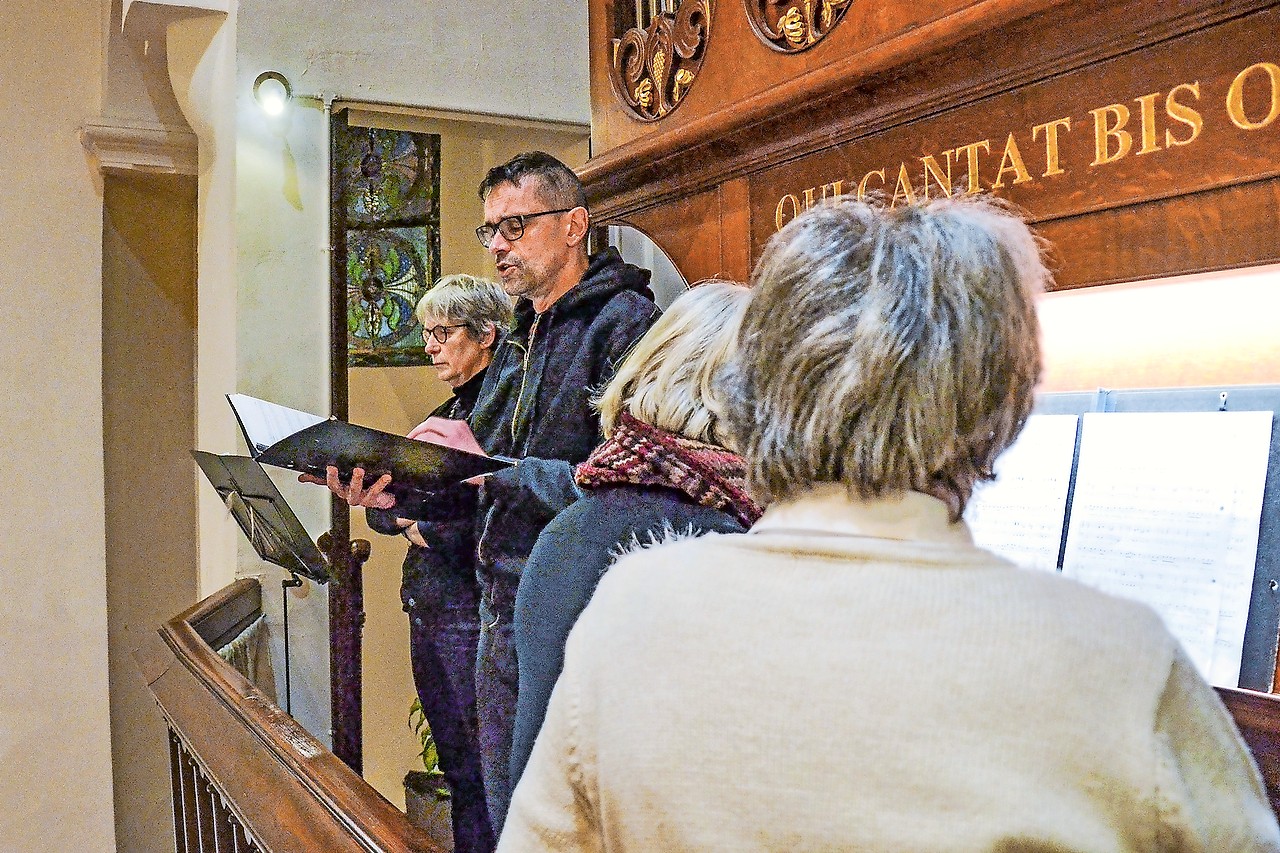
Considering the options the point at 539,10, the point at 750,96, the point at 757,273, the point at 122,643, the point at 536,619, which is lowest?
the point at 122,643

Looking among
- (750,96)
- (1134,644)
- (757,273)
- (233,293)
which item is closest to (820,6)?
(750,96)

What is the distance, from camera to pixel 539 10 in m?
4.21

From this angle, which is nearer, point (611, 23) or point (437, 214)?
point (611, 23)

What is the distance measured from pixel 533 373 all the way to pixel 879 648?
150 centimetres

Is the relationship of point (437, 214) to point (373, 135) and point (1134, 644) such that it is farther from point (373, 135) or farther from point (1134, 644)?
point (1134, 644)

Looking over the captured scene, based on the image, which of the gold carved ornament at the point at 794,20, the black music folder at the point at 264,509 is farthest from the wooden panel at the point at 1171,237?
the black music folder at the point at 264,509

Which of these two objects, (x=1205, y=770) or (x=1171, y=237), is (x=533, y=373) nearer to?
(x=1171, y=237)

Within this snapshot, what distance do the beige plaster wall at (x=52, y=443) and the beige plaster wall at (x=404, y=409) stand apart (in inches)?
39.8

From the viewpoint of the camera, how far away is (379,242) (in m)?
4.09

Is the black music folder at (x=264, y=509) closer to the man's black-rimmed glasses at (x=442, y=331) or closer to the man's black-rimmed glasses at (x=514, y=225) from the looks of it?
the man's black-rimmed glasses at (x=442, y=331)

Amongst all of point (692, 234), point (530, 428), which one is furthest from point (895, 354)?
point (530, 428)

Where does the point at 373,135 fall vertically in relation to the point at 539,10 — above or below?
below

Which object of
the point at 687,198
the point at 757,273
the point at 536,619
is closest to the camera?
the point at 757,273

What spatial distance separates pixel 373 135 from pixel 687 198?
2551 millimetres
